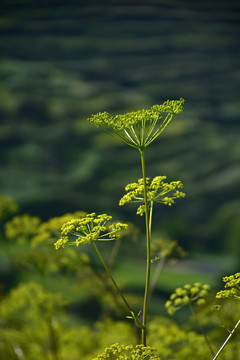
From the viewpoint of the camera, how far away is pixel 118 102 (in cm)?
588

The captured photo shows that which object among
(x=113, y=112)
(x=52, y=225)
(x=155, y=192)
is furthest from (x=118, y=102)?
(x=155, y=192)

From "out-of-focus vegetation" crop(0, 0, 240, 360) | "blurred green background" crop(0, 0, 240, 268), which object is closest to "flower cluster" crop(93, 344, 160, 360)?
"out-of-focus vegetation" crop(0, 0, 240, 360)

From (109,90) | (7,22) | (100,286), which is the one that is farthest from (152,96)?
(100,286)

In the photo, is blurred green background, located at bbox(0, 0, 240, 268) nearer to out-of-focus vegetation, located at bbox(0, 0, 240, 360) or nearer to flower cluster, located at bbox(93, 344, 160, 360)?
out-of-focus vegetation, located at bbox(0, 0, 240, 360)

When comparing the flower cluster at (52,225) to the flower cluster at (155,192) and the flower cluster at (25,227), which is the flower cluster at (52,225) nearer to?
the flower cluster at (25,227)

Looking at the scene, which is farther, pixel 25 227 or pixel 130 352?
pixel 25 227

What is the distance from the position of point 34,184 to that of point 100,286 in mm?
3152

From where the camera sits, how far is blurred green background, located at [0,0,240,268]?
4516 mm

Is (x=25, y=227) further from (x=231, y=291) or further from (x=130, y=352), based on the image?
(x=231, y=291)

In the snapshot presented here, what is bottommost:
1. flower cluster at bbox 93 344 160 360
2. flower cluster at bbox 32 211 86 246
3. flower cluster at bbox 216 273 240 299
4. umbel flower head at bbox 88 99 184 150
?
flower cluster at bbox 93 344 160 360

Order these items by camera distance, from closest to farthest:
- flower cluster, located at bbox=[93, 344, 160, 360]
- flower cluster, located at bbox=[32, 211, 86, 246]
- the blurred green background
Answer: flower cluster, located at bbox=[93, 344, 160, 360]
flower cluster, located at bbox=[32, 211, 86, 246]
the blurred green background

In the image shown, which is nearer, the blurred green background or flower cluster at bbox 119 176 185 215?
flower cluster at bbox 119 176 185 215

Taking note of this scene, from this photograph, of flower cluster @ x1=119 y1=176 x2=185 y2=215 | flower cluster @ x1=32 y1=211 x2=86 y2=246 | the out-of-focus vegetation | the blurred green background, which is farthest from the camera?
the blurred green background

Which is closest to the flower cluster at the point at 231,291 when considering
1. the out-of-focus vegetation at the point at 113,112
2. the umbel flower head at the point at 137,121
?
the umbel flower head at the point at 137,121
